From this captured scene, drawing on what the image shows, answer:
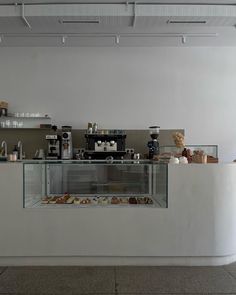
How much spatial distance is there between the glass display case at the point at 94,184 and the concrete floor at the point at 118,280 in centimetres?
67

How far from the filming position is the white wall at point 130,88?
19.2 ft

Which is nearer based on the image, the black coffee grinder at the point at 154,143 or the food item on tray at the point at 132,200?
the food item on tray at the point at 132,200

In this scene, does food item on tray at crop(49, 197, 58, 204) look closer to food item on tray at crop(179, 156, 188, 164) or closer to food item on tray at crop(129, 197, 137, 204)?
food item on tray at crop(129, 197, 137, 204)

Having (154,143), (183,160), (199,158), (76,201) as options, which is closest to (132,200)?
(76,201)

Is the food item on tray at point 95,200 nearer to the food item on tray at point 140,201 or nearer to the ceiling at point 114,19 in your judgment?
the food item on tray at point 140,201

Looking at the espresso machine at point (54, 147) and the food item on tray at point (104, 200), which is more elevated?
the espresso machine at point (54, 147)

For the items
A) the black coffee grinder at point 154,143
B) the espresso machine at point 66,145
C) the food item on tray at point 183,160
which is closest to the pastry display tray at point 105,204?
the food item on tray at point 183,160

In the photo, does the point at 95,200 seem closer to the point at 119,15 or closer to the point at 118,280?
the point at 118,280

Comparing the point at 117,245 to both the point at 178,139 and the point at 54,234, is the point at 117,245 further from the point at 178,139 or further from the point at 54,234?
the point at 178,139

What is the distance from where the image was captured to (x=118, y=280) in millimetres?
2887

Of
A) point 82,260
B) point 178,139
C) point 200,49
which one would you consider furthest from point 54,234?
Result: point 200,49

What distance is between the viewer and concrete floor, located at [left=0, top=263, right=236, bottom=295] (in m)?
2.69

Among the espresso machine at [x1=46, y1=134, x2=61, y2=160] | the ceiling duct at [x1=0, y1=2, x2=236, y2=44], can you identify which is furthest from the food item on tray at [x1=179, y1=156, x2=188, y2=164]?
the espresso machine at [x1=46, y1=134, x2=61, y2=160]

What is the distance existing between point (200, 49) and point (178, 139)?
2.84 m
